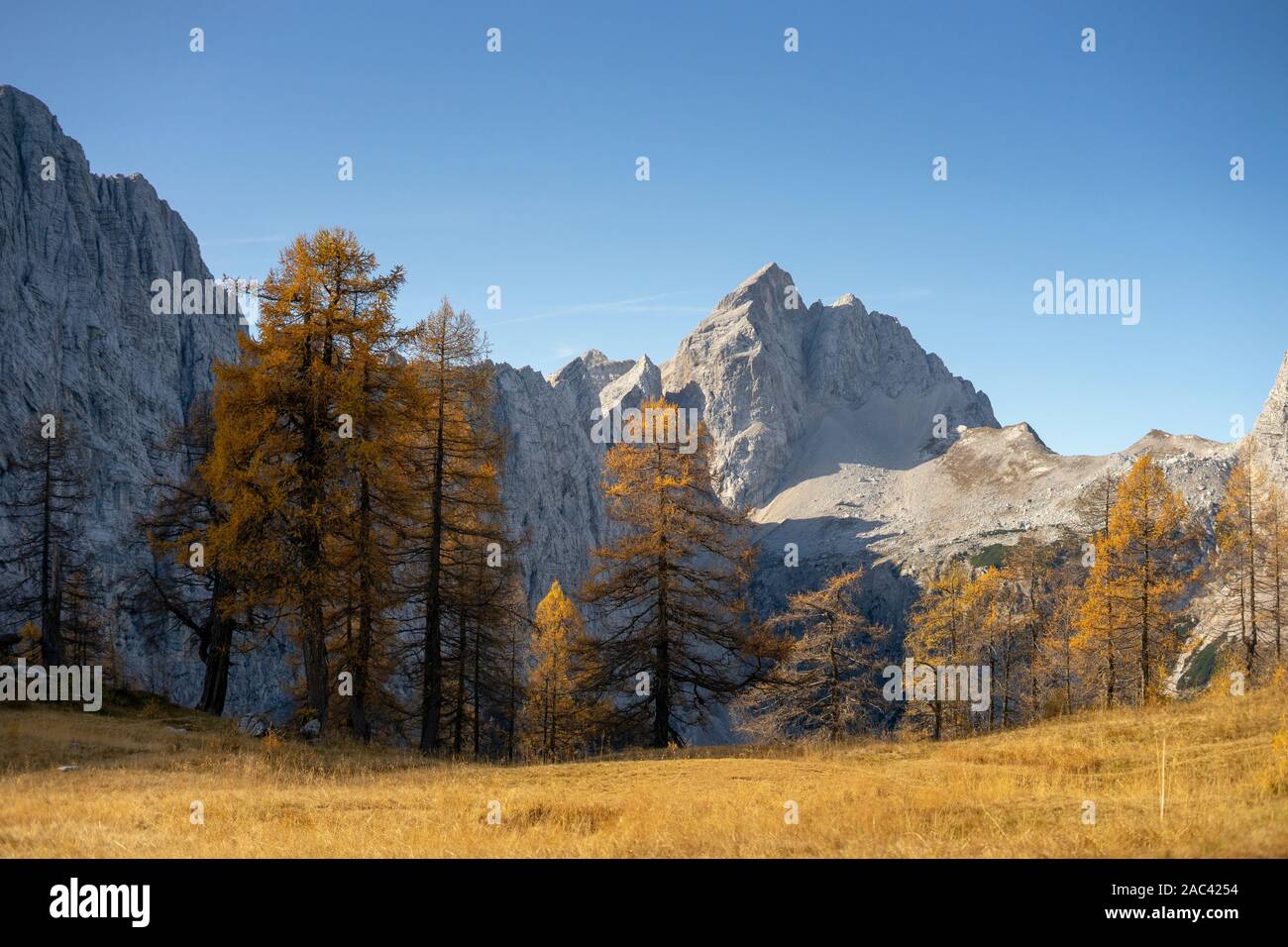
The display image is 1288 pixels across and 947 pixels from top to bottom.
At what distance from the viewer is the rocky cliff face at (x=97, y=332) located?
8506 cm

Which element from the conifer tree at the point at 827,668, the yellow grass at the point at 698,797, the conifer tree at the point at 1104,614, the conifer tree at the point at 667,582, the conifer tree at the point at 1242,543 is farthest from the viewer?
the conifer tree at the point at 1242,543

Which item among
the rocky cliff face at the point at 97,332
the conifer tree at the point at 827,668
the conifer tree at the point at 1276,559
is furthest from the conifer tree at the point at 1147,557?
the rocky cliff face at the point at 97,332

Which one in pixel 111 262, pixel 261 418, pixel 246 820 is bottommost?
pixel 246 820

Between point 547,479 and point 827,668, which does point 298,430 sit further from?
point 547,479

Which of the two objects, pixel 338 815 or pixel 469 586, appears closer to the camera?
pixel 338 815

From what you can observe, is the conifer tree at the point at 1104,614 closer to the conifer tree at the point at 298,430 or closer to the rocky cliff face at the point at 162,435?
the rocky cliff face at the point at 162,435

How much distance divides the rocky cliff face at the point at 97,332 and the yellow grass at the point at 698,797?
70000 millimetres

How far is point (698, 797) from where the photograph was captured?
11.0 metres

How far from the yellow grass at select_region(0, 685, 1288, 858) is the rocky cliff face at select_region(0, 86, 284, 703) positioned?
230 feet

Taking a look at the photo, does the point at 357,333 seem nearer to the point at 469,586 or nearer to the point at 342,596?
the point at 342,596

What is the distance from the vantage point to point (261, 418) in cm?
1958

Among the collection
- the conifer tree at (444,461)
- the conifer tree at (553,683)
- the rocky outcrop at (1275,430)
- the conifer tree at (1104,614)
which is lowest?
the conifer tree at (553,683)
